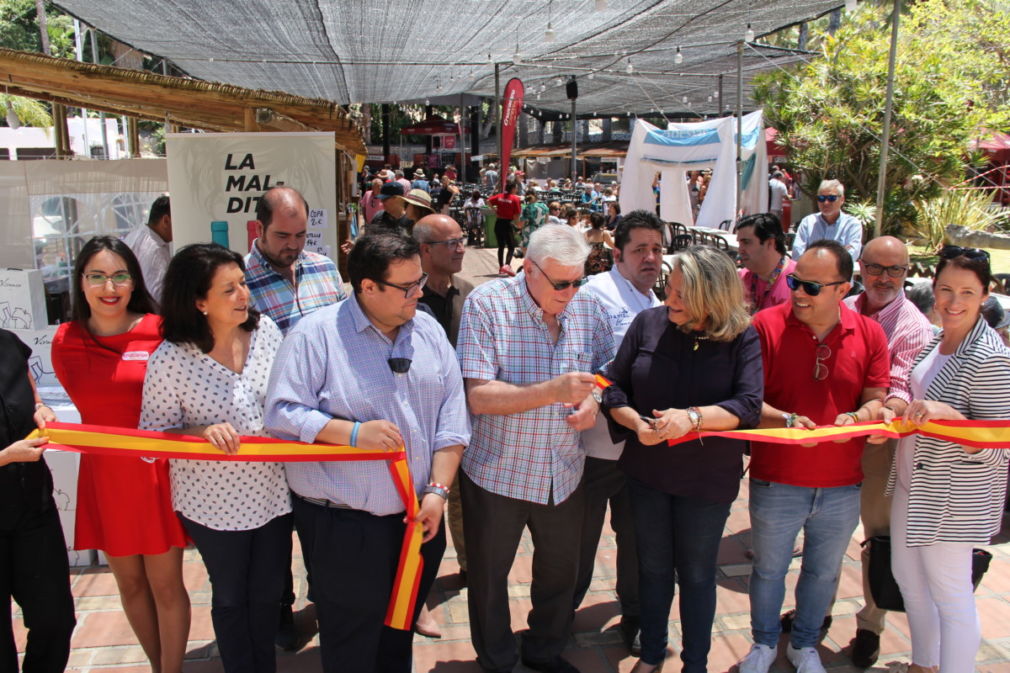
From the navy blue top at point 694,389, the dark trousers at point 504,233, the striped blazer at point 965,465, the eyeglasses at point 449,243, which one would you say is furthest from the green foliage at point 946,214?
the navy blue top at point 694,389

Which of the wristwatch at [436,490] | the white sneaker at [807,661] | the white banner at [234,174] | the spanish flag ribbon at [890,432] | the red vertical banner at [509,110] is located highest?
the red vertical banner at [509,110]

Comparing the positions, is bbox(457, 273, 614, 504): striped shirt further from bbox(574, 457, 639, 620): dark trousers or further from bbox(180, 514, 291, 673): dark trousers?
bbox(180, 514, 291, 673): dark trousers

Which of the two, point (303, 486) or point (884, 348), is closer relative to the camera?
point (303, 486)

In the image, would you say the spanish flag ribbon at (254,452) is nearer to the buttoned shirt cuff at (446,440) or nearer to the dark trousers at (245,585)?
the buttoned shirt cuff at (446,440)

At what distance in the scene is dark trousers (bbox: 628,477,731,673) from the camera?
9.30ft

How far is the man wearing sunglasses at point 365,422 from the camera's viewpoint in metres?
2.44

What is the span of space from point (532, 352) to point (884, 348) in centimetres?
140

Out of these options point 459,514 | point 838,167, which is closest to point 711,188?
point 838,167

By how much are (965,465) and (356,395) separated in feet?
7.37

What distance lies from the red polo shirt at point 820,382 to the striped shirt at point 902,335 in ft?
0.67

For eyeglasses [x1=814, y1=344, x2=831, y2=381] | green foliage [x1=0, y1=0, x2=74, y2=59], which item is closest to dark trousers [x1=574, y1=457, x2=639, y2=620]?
eyeglasses [x1=814, y1=344, x2=831, y2=381]

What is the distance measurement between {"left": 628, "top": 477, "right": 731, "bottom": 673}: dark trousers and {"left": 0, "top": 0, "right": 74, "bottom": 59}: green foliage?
140ft

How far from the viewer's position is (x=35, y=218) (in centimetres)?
534

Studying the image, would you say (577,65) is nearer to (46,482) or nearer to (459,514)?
(459,514)
